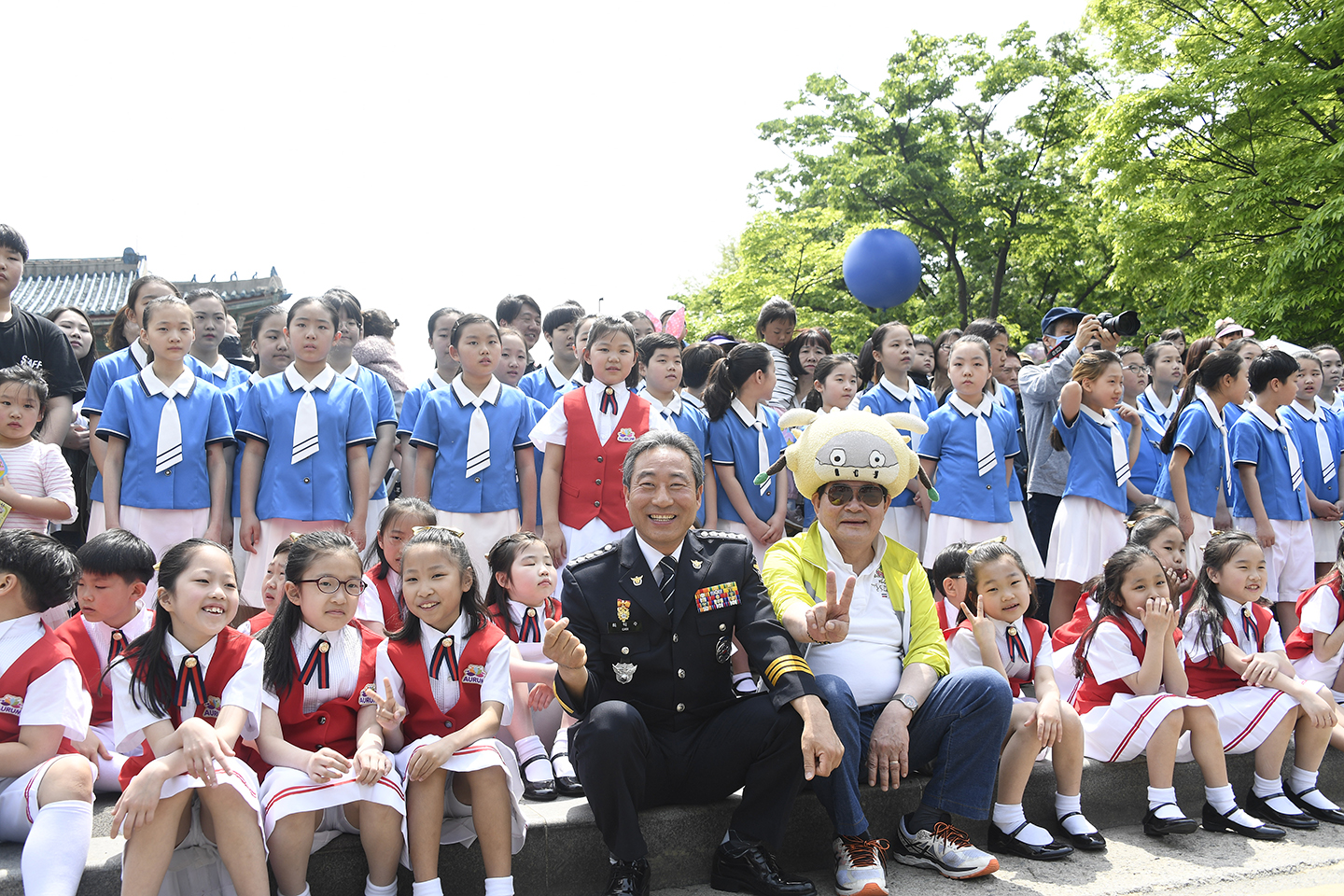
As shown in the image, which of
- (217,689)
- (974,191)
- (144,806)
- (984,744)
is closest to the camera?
(144,806)

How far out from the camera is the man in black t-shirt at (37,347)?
451cm

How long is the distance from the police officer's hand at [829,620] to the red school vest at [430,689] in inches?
39.6

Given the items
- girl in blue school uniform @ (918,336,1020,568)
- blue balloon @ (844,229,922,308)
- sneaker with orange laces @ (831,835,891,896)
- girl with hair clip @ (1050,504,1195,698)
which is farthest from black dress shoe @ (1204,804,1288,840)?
blue balloon @ (844,229,922,308)

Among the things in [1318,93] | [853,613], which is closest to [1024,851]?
[853,613]

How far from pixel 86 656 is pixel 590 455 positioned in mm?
2300

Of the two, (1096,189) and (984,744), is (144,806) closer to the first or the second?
(984,744)

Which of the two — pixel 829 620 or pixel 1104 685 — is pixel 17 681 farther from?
pixel 1104 685

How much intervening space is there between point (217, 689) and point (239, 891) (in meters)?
0.57

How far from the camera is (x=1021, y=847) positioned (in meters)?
3.27

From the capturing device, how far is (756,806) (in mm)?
2951

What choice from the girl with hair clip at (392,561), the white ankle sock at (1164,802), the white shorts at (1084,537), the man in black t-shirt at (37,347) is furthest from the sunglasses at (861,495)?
the man in black t-shirt at (37,347)

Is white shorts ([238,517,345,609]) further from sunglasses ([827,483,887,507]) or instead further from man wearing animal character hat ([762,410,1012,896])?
sunglasses ([827,483,887,507])

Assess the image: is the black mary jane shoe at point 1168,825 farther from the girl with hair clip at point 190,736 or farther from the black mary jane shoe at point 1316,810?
the girl with hair clip at point 190,736

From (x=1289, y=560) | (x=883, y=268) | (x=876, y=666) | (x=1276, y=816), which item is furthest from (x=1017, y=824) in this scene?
(x=883, y=268)
